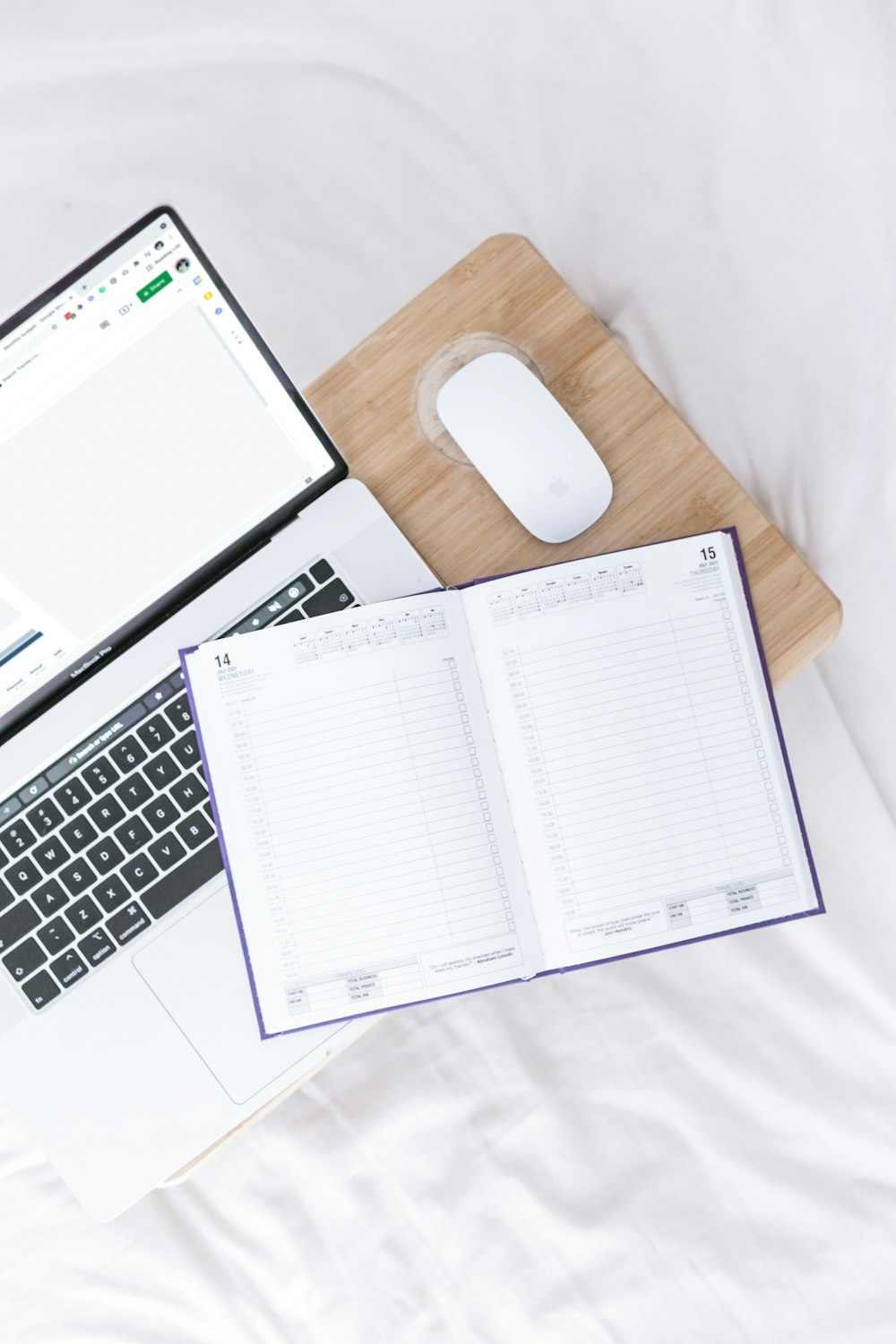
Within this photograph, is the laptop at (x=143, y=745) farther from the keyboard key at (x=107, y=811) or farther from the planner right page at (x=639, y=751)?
the planner right page at (x=639, y=751)

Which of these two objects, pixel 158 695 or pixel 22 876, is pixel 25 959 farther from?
pixel 158 695

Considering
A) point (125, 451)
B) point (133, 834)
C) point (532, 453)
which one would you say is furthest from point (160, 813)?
point (532, 453)

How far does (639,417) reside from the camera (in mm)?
708

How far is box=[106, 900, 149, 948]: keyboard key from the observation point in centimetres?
67

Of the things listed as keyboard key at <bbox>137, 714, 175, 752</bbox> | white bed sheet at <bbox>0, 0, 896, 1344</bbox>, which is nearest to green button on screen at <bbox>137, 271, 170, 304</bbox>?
keyboard key at <bbox>137, 714, 175, 752</bbox>

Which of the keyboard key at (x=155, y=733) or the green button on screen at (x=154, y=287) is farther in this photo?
the keyboard key at (x=155, y=733)

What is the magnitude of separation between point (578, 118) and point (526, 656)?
2.06 feet

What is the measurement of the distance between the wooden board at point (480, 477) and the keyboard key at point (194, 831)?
17 centimetres

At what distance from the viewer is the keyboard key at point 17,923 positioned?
2.22 ft

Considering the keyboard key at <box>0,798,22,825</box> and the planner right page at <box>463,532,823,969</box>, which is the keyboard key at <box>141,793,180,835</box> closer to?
the keyboard key at <box>0,798,22,825</box>

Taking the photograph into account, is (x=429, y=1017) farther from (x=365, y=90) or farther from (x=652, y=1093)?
(x=365, y=90)

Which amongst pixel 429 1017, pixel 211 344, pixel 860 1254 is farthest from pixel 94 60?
pixel 860 1254

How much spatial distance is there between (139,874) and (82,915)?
0.15ft

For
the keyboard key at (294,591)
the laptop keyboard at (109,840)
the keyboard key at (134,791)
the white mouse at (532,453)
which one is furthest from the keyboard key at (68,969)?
the white mouse at (532,453)
